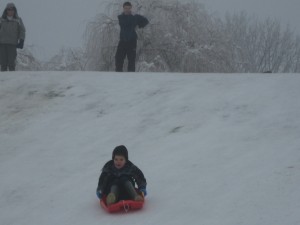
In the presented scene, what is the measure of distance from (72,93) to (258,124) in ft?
12.2

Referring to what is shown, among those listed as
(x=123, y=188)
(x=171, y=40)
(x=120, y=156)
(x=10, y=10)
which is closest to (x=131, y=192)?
(x=123, y=188)

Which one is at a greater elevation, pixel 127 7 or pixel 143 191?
pixel 127 7

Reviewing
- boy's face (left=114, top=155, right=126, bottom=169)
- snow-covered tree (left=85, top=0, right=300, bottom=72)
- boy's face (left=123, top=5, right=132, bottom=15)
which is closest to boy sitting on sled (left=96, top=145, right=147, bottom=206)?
boy's face (left=114, top=155, right=126, bottom=169)

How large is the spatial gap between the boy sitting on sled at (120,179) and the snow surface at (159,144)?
7.5 inches

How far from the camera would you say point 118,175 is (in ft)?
16.6

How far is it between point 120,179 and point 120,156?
0.23m

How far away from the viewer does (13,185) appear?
5.82 meters

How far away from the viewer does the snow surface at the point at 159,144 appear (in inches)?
182

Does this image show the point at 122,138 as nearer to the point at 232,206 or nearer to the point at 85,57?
the point at 232,206

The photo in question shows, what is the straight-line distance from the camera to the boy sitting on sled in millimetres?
4914

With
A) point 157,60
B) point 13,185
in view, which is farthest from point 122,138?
point 157,60

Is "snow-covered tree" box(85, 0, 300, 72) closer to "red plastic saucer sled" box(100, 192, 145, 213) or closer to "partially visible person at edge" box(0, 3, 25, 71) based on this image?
"partially visible person at edge" box(0, 3, 25, 71)

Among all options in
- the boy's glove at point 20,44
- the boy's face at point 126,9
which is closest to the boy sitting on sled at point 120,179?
the boy's face at point 126,9

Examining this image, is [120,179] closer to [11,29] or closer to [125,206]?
[125,206]
